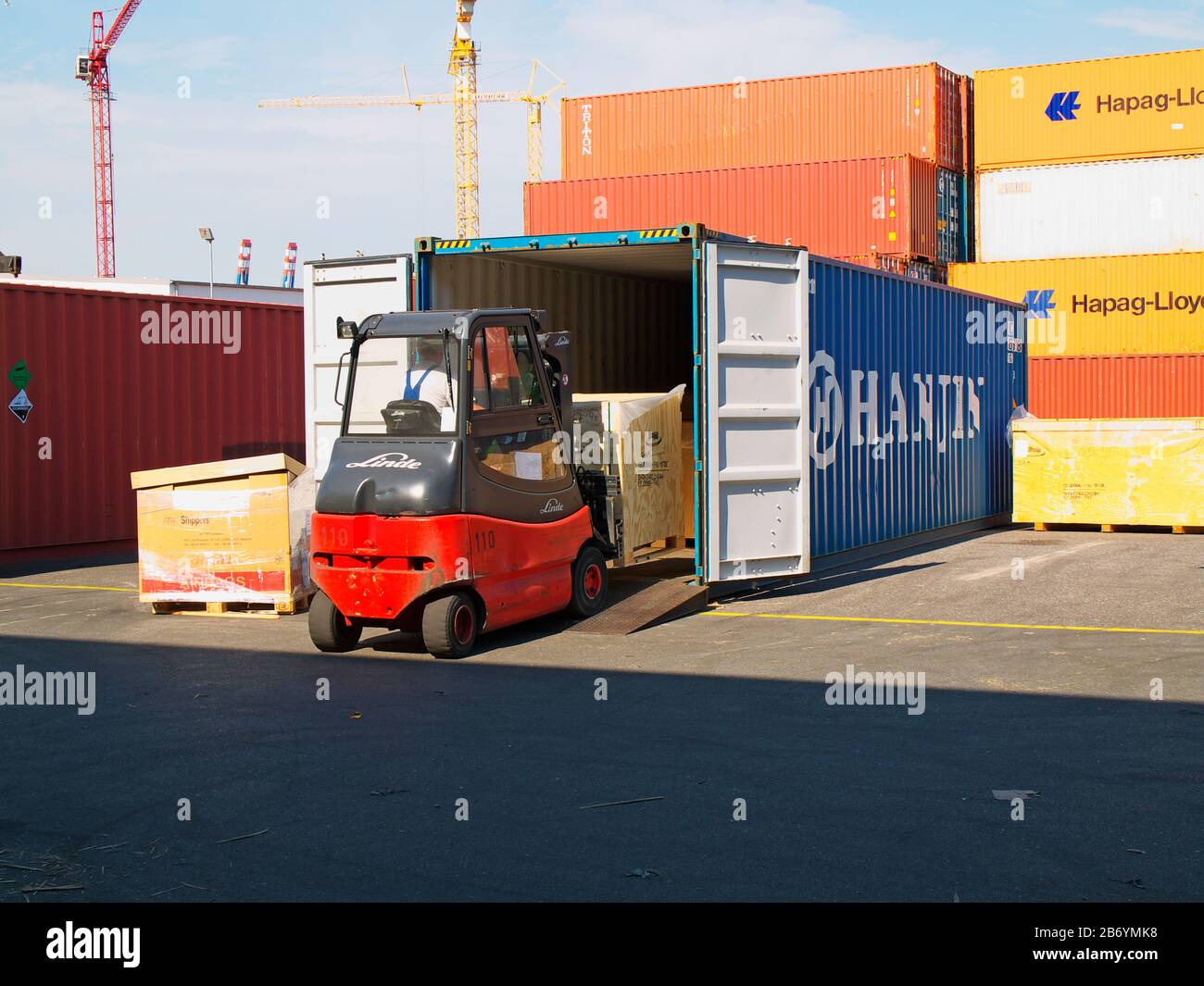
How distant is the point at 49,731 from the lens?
718cm

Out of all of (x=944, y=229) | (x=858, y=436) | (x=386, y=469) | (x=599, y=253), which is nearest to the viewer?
(x=386, y=469)

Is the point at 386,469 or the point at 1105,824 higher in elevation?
the point at 386,469

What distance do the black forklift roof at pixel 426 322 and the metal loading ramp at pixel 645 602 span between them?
2344mm

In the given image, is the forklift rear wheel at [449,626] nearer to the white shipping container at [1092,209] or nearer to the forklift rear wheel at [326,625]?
the forklift rear wheel at [326,625]

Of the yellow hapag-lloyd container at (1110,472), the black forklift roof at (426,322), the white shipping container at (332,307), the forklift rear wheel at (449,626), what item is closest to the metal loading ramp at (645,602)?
the forklift rear wheel at (449,626)

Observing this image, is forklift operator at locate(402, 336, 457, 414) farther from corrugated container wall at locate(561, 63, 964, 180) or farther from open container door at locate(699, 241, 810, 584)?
corrugated container wall at locate(561, 63, 964, 180)

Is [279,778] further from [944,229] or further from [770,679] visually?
[944,229]

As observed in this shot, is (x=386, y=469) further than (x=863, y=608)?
No

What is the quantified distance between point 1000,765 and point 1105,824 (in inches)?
35.7

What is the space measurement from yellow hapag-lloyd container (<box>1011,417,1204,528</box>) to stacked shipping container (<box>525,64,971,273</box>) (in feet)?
30.3

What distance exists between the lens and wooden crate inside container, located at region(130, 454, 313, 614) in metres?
11.0

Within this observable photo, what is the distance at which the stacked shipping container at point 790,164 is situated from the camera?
84.6ft

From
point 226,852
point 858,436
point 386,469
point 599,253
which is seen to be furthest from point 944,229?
point 226,852

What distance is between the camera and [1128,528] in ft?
57.7
